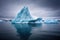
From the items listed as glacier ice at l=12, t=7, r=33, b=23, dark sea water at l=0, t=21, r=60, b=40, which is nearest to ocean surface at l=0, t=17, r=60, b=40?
dark sea water at l=0, t=21, r=60, b=40

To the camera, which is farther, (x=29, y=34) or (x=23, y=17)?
(x=23, y=17)

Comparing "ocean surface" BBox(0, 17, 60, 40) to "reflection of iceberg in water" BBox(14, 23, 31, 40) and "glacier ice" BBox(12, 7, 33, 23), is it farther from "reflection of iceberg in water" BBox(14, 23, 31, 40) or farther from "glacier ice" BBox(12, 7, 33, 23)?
"glacier ice" BBox(12, 7, 33, 23)

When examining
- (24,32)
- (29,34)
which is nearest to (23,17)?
(24,32)

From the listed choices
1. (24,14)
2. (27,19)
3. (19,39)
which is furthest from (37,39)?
(24,14)

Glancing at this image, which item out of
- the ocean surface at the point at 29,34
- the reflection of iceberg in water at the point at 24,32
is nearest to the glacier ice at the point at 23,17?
the reflection of iceberg in water at the point at 24,32

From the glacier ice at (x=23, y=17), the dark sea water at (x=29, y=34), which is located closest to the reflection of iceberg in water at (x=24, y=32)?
the dark sea water at (x=29, y=34)

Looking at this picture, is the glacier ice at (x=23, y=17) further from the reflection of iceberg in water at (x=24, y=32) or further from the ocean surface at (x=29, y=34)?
the ocean surface at (x=29, y=34)

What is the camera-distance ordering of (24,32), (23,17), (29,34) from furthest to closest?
(23,17) → (24,32) → (29,34)

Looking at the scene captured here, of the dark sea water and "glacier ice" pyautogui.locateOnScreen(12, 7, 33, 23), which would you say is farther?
"glacier ice" pyautogui.locateOnScreen(12, 7, 33, 23)

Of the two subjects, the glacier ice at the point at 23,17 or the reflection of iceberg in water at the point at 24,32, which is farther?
the glacier ice at the point at 23,17

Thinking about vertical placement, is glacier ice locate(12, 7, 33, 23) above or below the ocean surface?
above

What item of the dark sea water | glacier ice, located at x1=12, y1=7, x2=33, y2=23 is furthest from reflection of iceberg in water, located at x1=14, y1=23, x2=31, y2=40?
glacier ice, located at x1=12, y1=7, x2=33, y2=23

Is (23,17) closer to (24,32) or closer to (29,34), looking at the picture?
(24,32)

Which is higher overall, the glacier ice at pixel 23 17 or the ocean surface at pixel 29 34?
the glacier ice at pixel 23 17
